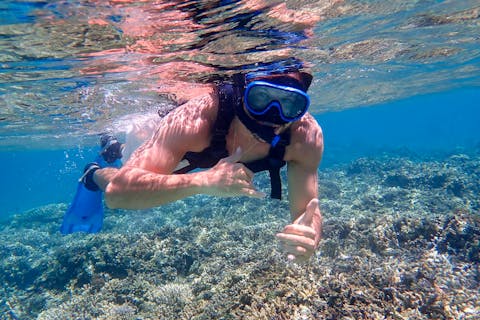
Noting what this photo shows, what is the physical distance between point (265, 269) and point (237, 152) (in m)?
3.84

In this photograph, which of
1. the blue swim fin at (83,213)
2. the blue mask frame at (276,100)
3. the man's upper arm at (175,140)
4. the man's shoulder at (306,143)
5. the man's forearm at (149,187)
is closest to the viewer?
the man's forearm at (149,187)

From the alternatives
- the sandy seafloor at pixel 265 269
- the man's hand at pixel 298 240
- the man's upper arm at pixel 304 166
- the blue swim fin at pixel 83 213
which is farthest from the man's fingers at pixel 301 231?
the blue swim fin at pixel 83 213

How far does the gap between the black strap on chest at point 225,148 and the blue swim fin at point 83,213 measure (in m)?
6.49

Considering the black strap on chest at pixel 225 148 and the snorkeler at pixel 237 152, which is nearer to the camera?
the snorkeler at pixel 237 152

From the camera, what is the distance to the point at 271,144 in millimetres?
3809

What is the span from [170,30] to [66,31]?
2141 mm

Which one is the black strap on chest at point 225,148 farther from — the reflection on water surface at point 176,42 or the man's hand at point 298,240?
the reflection on water surface at point 176,42

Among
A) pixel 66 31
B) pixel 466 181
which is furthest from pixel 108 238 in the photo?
pixel 466 181

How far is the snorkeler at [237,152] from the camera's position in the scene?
2752 millimetres

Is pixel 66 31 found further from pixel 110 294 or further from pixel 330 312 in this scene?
pixel 330 312

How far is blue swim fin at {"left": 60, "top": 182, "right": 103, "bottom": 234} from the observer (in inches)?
363

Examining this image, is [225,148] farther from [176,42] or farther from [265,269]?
[176,42]

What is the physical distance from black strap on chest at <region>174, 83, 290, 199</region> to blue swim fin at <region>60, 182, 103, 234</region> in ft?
21.3

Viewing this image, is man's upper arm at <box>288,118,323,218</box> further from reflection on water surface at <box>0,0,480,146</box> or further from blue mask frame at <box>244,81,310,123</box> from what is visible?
reflection on water surface at <box>0,0,480,146</box>
